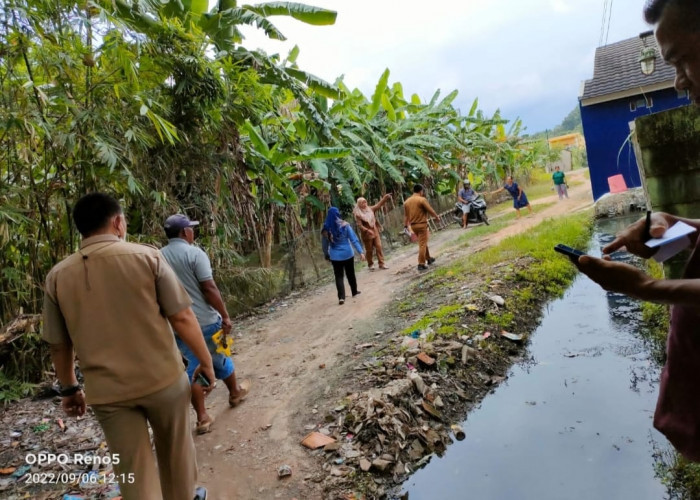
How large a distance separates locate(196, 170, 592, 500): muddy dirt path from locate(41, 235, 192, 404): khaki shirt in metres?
1.39

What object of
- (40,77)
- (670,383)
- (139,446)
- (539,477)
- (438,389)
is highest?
(40,77)

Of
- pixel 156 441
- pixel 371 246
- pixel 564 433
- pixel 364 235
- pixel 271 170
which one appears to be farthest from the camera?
pixel 371 246

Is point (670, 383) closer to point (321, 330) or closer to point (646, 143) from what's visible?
point (646, 143)

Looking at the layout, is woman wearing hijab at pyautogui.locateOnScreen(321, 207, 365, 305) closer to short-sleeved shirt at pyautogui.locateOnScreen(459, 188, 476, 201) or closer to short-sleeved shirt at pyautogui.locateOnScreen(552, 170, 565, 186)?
short-sleeved shirt at pyautogui.locateOnScreen(459, 188, 476, 201)

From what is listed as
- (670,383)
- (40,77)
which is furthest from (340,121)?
(670,383)

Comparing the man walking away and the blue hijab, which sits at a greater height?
the blue hijab

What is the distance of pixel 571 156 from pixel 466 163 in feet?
82.3

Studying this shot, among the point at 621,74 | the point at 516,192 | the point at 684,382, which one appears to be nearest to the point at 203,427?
the point at 684,382

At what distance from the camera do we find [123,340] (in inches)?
91.7

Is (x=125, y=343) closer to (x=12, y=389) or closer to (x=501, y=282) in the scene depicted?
(x=12, y=389)

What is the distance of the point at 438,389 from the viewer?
4191 millimetres

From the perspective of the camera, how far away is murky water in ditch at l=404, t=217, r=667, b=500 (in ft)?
9.91

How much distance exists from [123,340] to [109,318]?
5.3 inches

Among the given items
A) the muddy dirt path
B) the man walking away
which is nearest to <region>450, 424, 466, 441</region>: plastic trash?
the muddy dirt path
